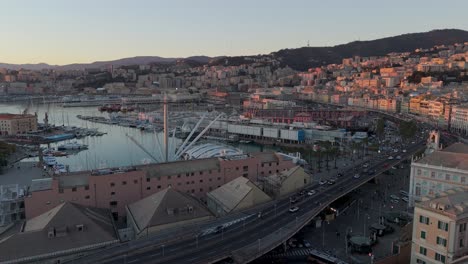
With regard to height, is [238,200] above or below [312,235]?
above

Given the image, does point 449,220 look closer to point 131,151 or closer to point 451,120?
point 131,151

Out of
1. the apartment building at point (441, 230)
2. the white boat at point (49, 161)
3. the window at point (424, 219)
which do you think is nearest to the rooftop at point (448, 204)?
the apartment building at point (441, 230)

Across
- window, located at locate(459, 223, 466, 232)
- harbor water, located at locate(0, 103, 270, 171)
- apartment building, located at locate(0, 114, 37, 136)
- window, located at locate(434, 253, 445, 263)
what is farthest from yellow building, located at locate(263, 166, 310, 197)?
apartment building, located at locate(0, 114, 37, 136)

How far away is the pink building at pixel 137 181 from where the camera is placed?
896cm

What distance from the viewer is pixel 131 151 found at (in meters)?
22.0

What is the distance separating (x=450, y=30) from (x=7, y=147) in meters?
103

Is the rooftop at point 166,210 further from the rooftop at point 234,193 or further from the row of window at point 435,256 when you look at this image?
the row of window at point 435,256

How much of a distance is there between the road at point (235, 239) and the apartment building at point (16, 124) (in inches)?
956

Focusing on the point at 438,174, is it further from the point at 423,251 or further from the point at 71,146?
the point at 71,146

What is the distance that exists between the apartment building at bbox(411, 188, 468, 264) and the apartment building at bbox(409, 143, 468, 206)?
3282 mm

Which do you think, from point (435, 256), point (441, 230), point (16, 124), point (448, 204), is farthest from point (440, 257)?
point (16, 124)

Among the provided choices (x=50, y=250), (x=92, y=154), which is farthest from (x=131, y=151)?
(x=50, y=250)

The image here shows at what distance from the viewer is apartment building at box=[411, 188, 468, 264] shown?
602 centimetres

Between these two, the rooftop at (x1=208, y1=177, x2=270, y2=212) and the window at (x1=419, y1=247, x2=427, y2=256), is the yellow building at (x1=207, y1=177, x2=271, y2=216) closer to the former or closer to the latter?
the rooftop at (x1=208, y1=177, x2=270, y2=212)
